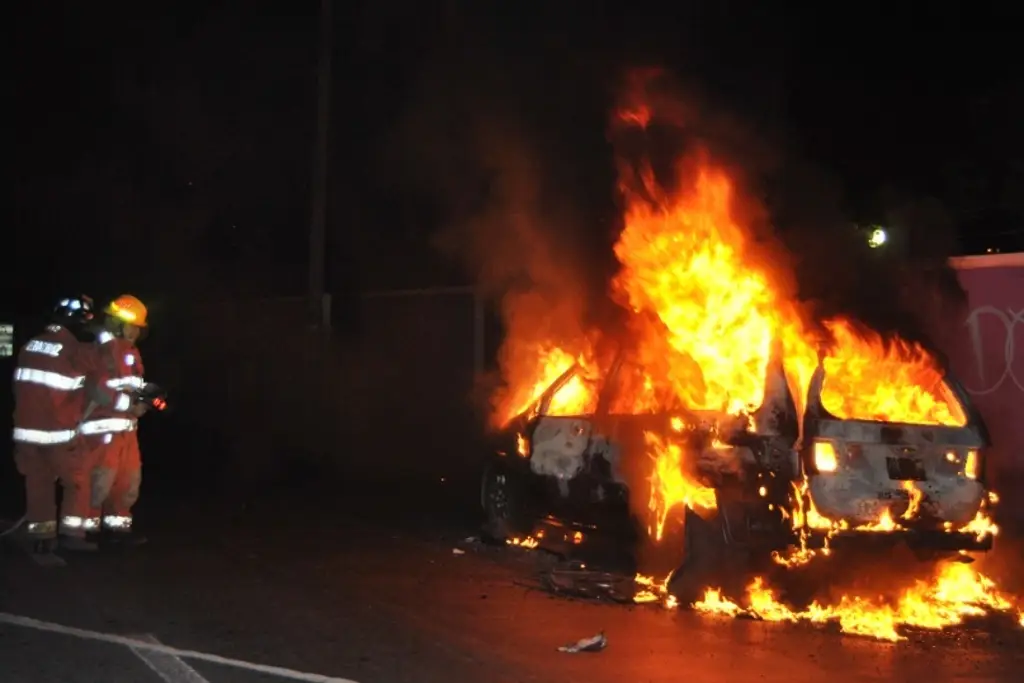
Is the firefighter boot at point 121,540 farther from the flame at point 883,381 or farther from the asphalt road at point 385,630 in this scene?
the flame at point 883,381

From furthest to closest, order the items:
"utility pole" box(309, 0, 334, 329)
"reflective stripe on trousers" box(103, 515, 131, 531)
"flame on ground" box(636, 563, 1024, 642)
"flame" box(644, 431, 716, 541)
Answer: "utility pole" box(309, 0, 334, 329) < "reflective stripe on trousers" box(103, 515, 131, 531) < "flame" box(644, 431, 716, 541) < "flame on ground" box(636, 563, 1024, 642)

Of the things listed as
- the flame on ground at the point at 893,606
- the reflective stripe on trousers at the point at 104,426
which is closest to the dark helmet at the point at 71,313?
the reflective stripe on trousers at the point at 104,426

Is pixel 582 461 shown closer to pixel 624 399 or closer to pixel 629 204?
pixel 624 399

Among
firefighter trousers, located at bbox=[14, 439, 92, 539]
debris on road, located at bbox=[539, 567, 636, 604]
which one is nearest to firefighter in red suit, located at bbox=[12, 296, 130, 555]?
firefighter trousers, located at bbox=[14, 439, 92, 539]

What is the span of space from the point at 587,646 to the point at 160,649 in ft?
7.55

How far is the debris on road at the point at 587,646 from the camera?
604cm

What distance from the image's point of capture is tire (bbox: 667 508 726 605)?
7.11m

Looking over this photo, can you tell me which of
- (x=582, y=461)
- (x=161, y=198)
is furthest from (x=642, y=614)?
(x=161, y=198)

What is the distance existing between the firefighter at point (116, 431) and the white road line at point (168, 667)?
9.99 feet

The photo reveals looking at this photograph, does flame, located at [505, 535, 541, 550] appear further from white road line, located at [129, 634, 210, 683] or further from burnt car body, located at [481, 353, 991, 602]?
white road line, located at [129, 634, 210, 683]

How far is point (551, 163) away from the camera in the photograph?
40.0 feet

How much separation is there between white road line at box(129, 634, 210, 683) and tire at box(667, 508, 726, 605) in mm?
3195

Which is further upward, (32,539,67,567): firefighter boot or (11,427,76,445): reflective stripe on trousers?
(11,427,76,445): reflective stripe on trousers

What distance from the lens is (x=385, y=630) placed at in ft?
21.0
